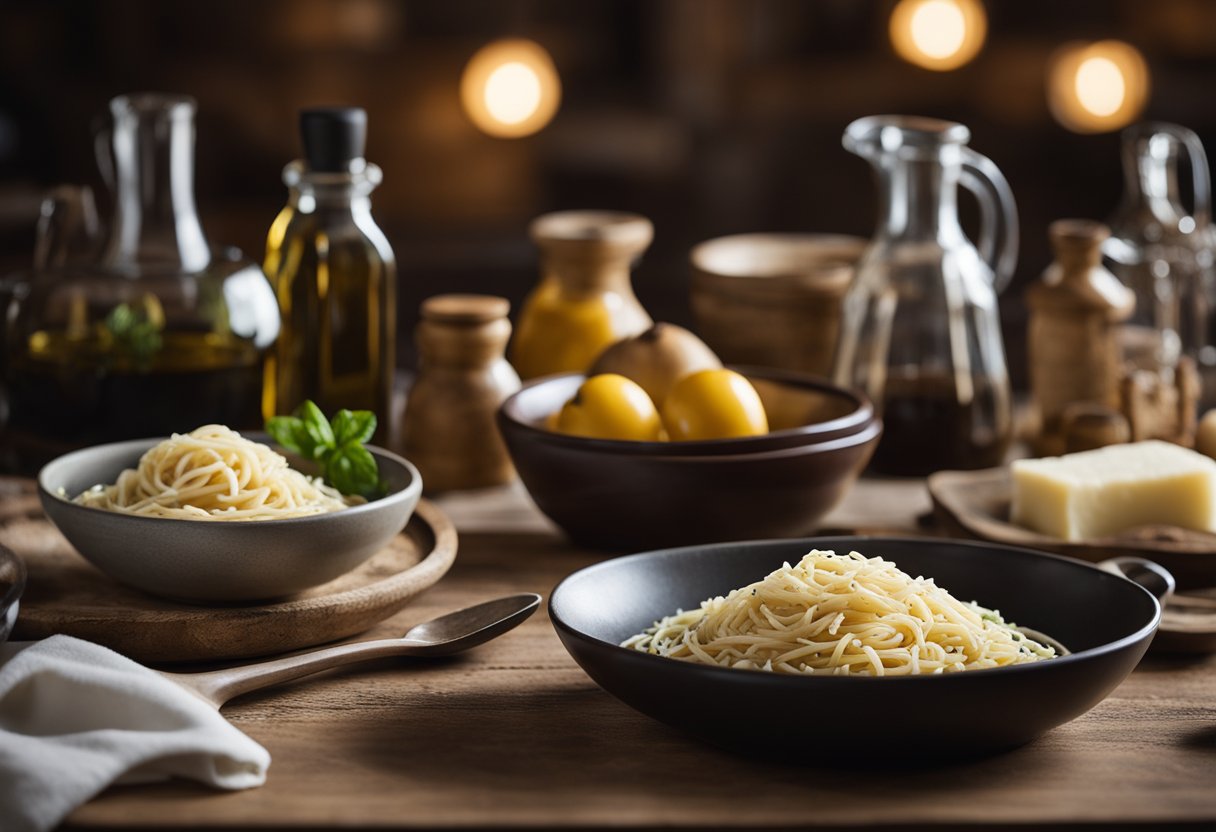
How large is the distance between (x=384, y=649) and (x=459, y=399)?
1.86 ft

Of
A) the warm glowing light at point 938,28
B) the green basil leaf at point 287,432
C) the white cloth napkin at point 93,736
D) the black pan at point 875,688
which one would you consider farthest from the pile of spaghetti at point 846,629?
the warm glowing light at point 938,28

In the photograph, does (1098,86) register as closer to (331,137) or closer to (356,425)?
(331,137)

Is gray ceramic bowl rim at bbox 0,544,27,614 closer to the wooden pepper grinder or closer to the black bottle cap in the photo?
the black bottle cap

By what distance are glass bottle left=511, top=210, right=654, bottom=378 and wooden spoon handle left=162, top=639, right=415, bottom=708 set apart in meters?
0.71

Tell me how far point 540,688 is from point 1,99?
3.58m

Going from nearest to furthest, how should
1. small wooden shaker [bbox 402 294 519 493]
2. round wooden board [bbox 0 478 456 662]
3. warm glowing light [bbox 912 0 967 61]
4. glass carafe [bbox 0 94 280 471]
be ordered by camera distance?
round wooden board [bbox 0 478 456 662] < glass carafe [bbox 0 94 280 471] < small wooden shaker [bbox 402 294 519 493] < warm glowing light [bbox 912 0 967 61]

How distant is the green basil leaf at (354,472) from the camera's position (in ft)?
4.07

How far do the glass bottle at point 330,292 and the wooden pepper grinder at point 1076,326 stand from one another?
76 centimetres

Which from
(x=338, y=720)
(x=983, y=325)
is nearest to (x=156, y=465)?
(x=338, y=720)

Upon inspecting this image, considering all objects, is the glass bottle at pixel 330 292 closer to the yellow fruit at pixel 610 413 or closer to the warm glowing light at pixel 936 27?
the yellow fruit at pixel 610 413

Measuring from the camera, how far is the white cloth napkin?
830 mm

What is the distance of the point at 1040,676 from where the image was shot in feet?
2.81

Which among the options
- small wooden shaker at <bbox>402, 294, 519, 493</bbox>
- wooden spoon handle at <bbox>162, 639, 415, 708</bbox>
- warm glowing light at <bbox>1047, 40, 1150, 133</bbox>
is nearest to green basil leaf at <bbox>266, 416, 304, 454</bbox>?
wooden spoon handle at <bbox>162, 639, 415, 708</bbox>

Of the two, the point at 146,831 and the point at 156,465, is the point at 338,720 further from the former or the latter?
Answer: the point at 156,465
